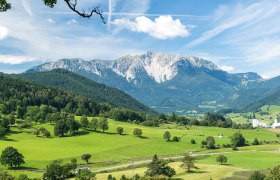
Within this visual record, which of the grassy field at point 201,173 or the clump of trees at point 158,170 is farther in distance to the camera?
the grassy field at point 201,173

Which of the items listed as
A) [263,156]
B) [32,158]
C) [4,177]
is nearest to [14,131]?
[32,158]

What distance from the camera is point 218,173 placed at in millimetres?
120688

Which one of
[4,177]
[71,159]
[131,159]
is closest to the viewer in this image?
[4,177]

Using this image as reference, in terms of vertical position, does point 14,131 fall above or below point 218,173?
above

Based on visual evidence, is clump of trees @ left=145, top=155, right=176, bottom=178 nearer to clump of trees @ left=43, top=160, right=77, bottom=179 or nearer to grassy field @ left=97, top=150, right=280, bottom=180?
grassy field @ left=97, top=150, right=280, bottom=180

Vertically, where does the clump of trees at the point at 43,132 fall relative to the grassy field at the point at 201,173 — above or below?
above

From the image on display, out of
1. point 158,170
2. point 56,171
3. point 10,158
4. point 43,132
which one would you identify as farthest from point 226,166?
point 43,132

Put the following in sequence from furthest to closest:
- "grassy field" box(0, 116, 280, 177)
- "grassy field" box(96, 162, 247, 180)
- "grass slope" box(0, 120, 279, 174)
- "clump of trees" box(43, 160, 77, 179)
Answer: "grass slope" box(0, 120, 279, 174) < "grassy field" box(0, 116, 280, 177) < "grassy field" box(96, 162, 247, 180) < "clump of trees" box(43, 160, 77, 179)

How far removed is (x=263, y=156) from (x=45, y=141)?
100953 millimetres

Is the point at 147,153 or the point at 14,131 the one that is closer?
the point at 147,153

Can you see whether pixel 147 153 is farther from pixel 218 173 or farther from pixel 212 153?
pixel 218 173

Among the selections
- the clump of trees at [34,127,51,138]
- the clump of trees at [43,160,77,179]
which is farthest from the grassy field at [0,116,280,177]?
the clump of trees at [43,160,77,179]

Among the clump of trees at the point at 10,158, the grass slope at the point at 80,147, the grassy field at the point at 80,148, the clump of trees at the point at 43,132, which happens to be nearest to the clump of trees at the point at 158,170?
the grassy field at the point at 80,148

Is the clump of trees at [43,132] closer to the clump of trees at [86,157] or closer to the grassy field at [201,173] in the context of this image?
the clump of trees at [86,157]
